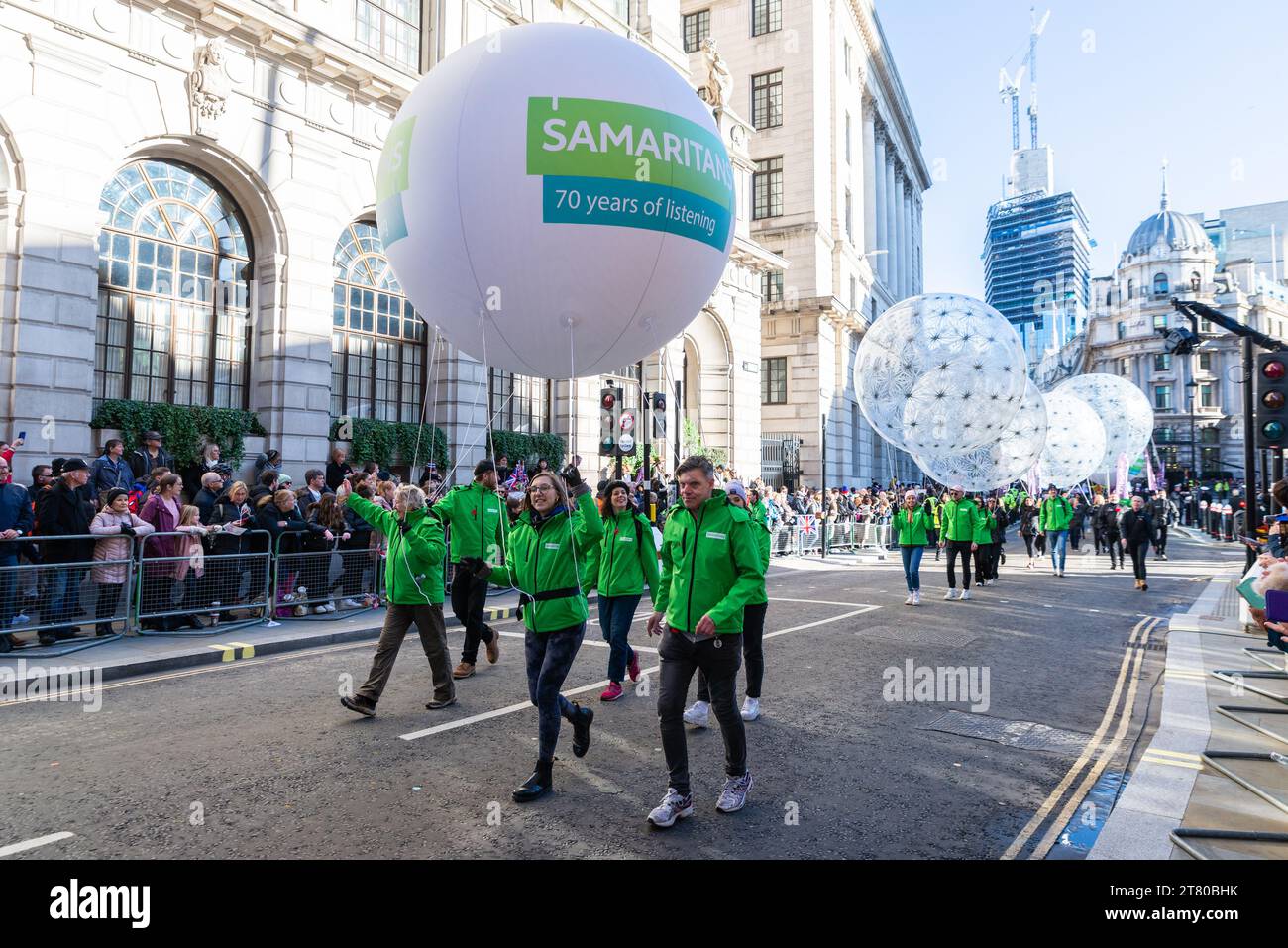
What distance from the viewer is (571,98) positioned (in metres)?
4.91

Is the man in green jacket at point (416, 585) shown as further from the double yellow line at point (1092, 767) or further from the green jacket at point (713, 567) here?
the double yellow line at point (1092, 767)

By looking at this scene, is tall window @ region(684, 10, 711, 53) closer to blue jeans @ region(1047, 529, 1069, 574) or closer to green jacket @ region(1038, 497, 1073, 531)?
green jacket @ region(1038, 497, 1073, 531)

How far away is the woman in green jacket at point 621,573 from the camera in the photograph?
7.15 metres

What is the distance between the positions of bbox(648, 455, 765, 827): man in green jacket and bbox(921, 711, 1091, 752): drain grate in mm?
2394

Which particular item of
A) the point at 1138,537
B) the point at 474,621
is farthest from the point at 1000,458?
the point at 474,621

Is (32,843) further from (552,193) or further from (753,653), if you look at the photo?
(753,653)

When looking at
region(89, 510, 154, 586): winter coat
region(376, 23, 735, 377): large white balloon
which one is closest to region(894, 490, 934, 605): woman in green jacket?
region(376, 23, 735, 377): large white balloon

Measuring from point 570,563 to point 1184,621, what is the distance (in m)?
10.6

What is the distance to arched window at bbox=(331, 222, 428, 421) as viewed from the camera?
1764cm

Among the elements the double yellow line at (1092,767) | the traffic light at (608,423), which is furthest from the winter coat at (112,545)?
the double yellow line at (1092,767)

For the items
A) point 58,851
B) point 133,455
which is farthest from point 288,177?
point 58,851

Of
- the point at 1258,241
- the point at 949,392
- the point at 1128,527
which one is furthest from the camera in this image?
the point at 1258,241

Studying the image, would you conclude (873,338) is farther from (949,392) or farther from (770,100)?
(770,100)

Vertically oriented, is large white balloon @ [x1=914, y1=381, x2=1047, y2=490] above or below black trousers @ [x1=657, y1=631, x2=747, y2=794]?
above
